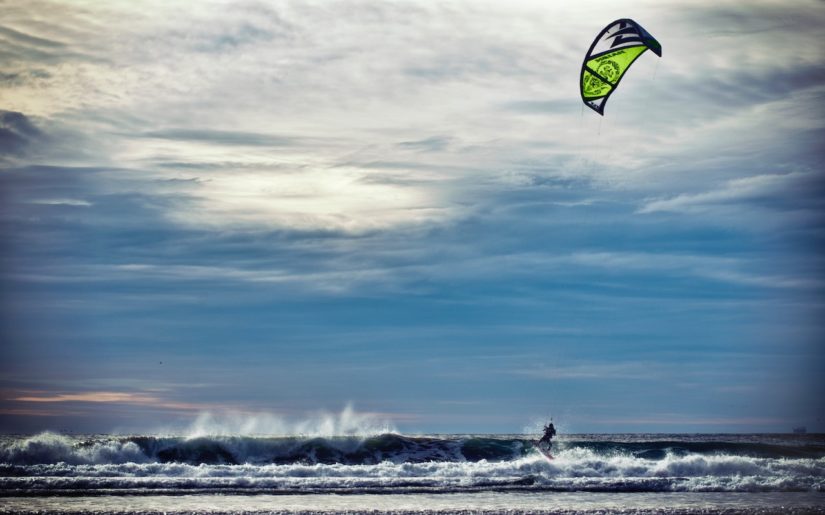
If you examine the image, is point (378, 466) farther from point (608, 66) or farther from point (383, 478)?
point (608, 66)

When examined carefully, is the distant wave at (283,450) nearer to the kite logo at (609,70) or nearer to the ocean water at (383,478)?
the ocean water at (383,478)

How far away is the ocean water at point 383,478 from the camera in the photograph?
22062mm

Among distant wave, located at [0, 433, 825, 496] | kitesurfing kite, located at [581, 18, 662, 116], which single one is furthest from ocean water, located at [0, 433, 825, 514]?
kitesurfing kite, located at [581, 18, 662, 116]

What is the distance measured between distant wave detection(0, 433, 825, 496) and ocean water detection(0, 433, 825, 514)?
5 cm

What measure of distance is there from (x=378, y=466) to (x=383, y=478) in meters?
2.90

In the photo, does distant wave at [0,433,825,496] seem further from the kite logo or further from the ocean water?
the kite logo

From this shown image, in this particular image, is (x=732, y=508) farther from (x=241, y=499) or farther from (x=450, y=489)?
(x=241, y=499)

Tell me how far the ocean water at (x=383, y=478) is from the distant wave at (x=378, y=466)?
0.17 ft

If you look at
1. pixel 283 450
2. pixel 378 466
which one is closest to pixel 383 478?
pixel 378 466

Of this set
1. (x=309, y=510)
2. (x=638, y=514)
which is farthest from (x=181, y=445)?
(x=638, y=514)

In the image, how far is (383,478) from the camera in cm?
2828

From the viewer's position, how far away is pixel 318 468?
1190 inches

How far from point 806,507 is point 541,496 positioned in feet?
21.7

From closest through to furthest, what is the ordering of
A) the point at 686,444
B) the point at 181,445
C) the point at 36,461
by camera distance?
the point at 36,461 → the point at 181,445 → the point at 686,444
